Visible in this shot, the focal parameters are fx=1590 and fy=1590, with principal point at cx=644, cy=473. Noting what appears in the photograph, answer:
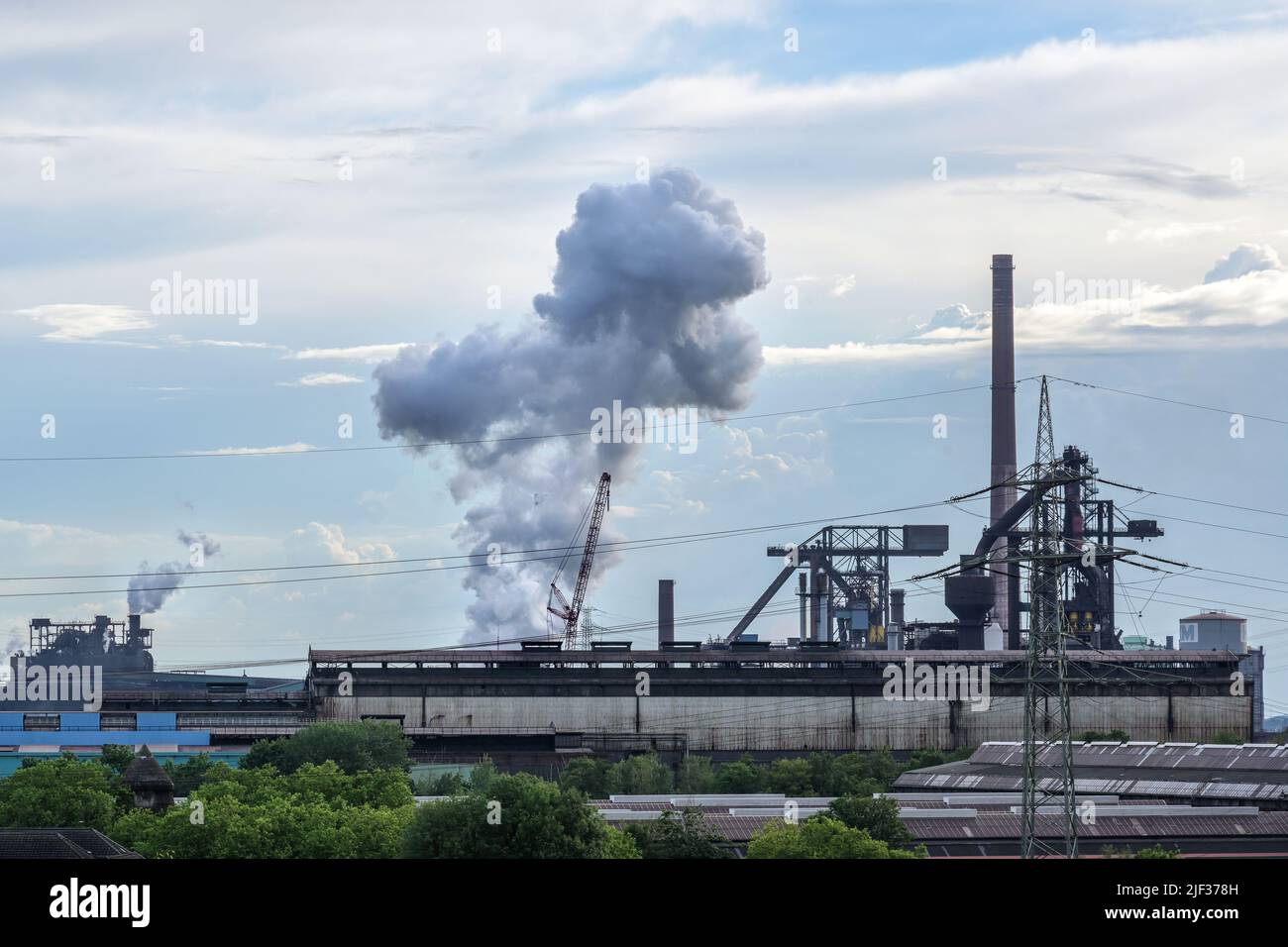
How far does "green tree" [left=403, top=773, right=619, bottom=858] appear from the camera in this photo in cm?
4075

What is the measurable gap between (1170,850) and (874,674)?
199 ft

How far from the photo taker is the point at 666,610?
128m

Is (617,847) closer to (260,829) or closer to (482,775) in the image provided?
(260,829)

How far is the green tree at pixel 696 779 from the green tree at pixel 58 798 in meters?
28.6

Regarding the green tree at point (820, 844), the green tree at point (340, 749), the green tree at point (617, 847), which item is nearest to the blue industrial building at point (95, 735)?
the green tree at point (340, 749)

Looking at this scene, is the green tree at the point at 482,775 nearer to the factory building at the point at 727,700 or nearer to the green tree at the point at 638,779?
the green tree at the point at 638,779

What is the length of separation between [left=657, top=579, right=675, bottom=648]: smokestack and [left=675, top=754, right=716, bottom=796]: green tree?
129 feet

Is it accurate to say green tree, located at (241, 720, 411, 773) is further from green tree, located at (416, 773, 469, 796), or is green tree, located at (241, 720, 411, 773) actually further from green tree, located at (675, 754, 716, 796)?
green tree, located at (675, 754, 716, 796)

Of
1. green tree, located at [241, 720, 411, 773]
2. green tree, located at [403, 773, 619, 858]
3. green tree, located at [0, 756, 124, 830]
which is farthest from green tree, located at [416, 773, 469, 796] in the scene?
green tree, located at [403, 773, 619, 858]

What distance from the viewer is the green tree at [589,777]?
78125 millimetres
